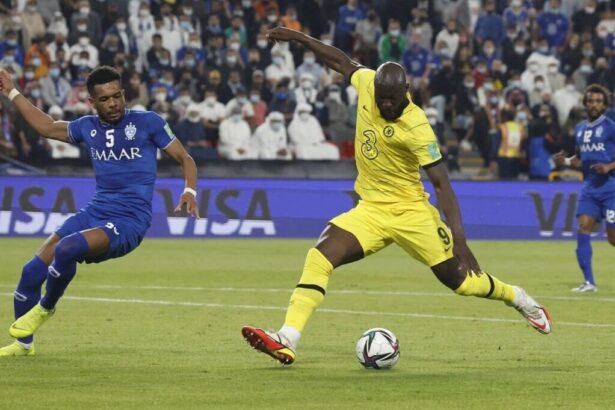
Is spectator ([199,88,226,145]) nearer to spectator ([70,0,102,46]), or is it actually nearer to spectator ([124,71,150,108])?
spectator ([124,71,150,108])

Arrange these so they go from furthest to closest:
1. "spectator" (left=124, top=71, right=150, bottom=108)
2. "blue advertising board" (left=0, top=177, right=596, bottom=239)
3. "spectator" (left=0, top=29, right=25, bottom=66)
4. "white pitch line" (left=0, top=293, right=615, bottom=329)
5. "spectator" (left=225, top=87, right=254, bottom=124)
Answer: "spectator" (left=0, top=29, right=25, bottom=66)
"spectator" (left=225, top=87, right=254, bottom=124)
"spectator" (left=124, top=71, right=150, bottom=108)
"blue advertising board" (left=0, top=177, right=596, bottom=239)
"white pitch line" (left=0, top=293, right=615, bottom=329)

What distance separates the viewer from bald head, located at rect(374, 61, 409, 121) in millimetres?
9812

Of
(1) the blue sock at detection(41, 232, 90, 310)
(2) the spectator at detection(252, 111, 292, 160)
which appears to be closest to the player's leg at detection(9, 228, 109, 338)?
(1) the blue sock at detection(41, 232, 90, 310)

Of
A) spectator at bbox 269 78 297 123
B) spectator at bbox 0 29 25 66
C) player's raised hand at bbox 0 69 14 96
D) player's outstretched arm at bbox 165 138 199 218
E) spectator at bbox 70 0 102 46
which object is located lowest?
spectator at bbox 269 78 297 123

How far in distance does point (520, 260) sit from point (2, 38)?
11.3 meters

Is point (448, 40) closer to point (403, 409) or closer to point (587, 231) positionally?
point (587, 231)

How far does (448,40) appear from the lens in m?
29.8

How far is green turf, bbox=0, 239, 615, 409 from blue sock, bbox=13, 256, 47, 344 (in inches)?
15.5

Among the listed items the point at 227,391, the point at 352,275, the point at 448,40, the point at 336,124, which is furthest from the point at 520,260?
the point at 227,391

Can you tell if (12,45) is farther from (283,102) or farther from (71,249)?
(71,249)

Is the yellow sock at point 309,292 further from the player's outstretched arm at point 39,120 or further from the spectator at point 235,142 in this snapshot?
the spectator at point 235,142

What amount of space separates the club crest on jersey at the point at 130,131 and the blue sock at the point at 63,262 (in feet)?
2.82

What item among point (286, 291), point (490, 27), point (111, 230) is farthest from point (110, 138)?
point (490, 27)

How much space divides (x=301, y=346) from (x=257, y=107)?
15.9 meters
